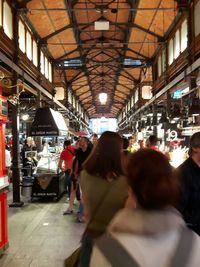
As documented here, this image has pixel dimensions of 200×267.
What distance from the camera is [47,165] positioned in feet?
36.5

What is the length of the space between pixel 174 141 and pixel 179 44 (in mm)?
2849

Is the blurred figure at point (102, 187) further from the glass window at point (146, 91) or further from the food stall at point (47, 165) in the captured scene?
the glass window at point (146, 91)

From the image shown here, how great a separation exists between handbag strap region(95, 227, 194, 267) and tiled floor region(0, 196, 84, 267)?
417 centimetres

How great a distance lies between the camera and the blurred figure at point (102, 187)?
257 cm

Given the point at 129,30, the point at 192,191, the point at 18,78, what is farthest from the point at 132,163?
the point at 129,30

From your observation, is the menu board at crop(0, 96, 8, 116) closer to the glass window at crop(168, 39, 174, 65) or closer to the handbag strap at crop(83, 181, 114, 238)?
the handbag strap at crop(83, 181, 114, 238)

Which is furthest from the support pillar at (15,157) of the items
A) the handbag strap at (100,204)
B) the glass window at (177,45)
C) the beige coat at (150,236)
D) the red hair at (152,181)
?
the beige coat at (150,236)

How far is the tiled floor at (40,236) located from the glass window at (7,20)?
161 inches

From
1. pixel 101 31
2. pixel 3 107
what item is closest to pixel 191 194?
pixel 3 107

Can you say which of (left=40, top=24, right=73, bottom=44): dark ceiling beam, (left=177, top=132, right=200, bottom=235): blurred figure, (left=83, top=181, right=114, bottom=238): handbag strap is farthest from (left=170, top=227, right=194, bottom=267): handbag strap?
(left=40, top=24, right=73, bottom=44): dark ceiling beam

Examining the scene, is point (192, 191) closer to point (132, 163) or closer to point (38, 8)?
point (132, 163)

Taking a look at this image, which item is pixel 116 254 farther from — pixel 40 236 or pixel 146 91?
pixel 146 91

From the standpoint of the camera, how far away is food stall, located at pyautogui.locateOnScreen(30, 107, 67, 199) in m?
10.1

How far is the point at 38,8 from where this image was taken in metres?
10.9
